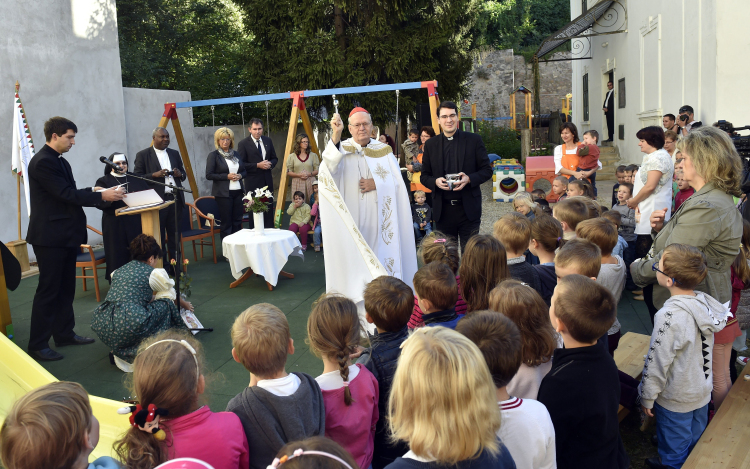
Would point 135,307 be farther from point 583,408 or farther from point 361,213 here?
point 583,408

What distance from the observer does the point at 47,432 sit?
1467 mm

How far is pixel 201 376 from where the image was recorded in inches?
77.9

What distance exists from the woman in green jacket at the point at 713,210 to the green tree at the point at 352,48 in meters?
10.7

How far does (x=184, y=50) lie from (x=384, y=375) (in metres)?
16.8

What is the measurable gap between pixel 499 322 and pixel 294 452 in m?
0.92

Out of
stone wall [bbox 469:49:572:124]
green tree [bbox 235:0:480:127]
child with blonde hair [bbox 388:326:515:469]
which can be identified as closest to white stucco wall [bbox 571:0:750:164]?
green tree [bbox 235:0:480:127]

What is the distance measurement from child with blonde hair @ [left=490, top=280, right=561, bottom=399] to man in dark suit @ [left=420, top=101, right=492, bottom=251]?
2.64 m

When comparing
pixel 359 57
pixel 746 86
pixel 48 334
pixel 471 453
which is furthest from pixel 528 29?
pixel 471 453

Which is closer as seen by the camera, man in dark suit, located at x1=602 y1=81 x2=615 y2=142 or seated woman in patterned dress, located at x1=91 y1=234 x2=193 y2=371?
seated woman in patterned dress, located at x1=91 y1=234 x2=193 y2=371

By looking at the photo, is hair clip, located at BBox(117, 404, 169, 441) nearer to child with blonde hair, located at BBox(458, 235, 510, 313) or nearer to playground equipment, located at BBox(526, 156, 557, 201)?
child with blonde hair, located at BBox(458, 235, 510, 313)

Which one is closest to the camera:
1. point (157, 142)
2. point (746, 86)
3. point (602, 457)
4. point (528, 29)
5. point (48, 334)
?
point (602, 457)

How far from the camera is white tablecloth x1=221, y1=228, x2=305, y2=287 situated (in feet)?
20.7

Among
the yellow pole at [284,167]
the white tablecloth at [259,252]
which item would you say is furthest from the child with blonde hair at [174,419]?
the yellow pole at [284,167]

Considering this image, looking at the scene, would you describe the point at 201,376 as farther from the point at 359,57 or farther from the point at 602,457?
the point at 359,57
